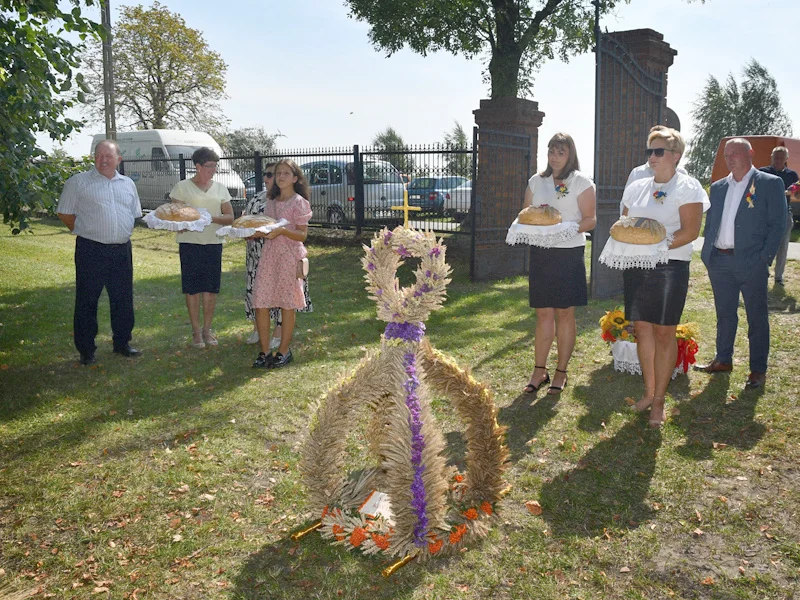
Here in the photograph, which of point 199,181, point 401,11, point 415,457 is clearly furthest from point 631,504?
point 401,11

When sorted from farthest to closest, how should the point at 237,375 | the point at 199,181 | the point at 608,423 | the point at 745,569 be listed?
the point at 199,181, the point at 237,375, the point at 608,423, the point at 745,569

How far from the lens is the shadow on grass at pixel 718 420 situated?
16.3 ft

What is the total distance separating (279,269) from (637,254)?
137 inches

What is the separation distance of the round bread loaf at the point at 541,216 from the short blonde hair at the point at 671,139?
88cm

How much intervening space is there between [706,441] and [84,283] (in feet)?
19.7

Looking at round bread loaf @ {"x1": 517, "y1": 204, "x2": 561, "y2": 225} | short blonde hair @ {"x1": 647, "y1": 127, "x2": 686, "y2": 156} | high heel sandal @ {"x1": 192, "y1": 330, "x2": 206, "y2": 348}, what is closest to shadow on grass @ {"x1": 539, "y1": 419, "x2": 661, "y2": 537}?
round bread loaf @ {"x1": 517, "y1": 204, "x2": 561, "y2": 225}

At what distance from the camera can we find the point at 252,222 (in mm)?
6246

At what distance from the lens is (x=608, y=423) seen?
539 cm

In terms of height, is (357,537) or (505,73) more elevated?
(505,73)

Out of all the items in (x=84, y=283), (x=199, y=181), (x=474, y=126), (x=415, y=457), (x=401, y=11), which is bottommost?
(x=415, y=457)

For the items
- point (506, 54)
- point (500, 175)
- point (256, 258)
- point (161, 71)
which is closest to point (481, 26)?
point (506, 54)

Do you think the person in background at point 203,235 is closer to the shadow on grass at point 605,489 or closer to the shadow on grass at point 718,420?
the shadow on grass at point 605,489

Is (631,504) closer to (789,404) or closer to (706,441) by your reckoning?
(706,441)

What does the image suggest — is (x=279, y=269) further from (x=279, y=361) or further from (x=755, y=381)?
(x=755, y=381)
